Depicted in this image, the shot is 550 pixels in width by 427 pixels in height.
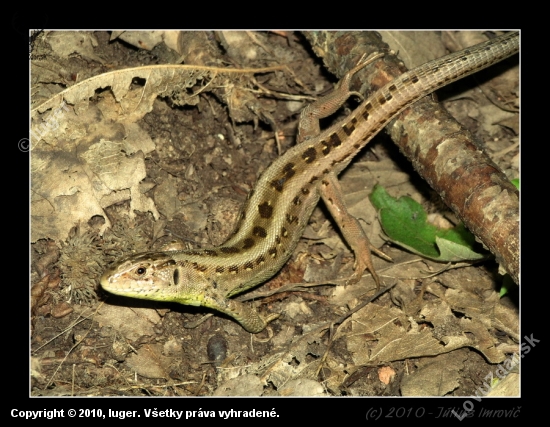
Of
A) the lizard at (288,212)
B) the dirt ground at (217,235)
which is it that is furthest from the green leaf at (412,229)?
the lizard at (288,212)

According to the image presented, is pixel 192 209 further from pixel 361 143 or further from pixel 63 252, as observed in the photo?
pixel 361 143

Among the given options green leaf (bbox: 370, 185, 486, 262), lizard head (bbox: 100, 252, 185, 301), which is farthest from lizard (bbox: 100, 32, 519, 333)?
green leaf (bbox: 370, 185, 486, 262)

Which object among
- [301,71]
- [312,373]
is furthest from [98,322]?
[301,71]

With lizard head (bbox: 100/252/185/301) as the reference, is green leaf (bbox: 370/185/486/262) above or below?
above

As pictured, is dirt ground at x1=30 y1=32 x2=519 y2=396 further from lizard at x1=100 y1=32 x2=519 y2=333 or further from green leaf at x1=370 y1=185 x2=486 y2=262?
lizard at x1=100 y1=32 x2=519 y2=333

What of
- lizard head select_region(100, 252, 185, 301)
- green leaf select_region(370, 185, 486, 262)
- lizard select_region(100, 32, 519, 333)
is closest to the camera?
lizard head select_region(100, 252, 185, 301)

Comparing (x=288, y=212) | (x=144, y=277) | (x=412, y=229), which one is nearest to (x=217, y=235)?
(x=288, y=212)

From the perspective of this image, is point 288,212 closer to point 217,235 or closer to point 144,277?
point 217,235
